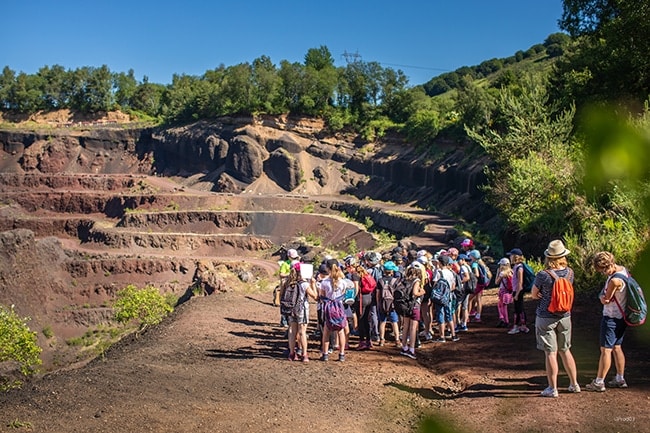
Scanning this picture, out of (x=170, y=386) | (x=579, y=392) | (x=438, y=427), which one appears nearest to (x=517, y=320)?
(x=579, y=392)

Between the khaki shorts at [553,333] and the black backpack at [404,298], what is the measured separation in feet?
12.5

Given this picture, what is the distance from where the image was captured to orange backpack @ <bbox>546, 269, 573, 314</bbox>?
8445 mm

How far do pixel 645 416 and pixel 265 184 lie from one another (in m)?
57.9

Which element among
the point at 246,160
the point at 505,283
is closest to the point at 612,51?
the point at 505,283

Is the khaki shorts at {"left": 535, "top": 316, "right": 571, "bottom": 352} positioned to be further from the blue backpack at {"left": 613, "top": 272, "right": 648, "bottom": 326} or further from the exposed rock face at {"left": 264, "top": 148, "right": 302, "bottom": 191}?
the exposed rock face at {"left": 264, "top": 148, "right": 302, "bottom": 191}

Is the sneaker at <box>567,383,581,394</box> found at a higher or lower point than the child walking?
lower

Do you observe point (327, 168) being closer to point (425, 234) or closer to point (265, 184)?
point (265, 184)

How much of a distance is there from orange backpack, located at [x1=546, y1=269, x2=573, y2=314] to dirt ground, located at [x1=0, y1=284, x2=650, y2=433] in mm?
1215

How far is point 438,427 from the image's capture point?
1313mm

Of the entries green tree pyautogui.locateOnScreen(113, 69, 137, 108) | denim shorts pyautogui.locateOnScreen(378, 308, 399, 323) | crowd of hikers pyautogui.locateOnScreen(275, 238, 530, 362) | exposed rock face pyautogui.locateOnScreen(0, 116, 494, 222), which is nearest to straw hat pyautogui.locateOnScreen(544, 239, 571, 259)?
crowd of hikers pyautogui.locateOnScreen(275, 238, 530, 362)

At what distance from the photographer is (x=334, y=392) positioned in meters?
10.5

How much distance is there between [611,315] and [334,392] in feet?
14.1

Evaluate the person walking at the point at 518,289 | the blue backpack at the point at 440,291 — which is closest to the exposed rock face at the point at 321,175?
the person walking at the point at 518,289

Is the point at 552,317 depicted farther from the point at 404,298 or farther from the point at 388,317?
the point at 388,317
